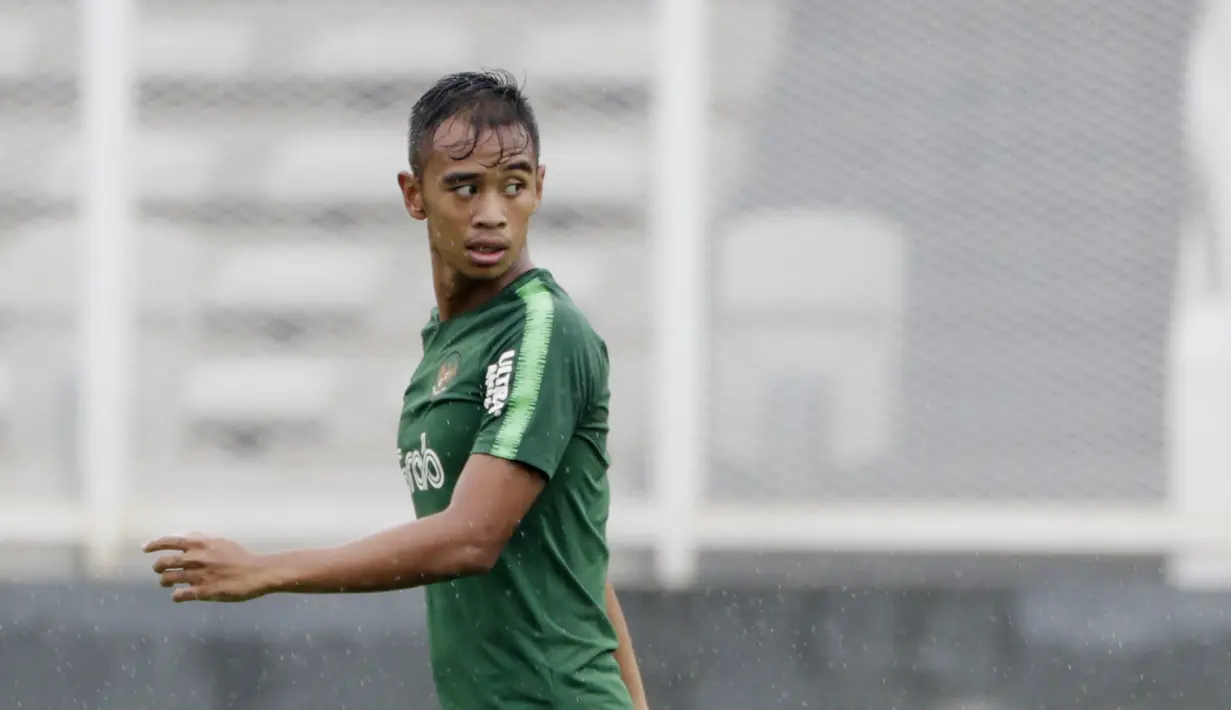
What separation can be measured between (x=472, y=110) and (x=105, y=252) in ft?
14.1

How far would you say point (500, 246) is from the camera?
339cm

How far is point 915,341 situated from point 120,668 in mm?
3001

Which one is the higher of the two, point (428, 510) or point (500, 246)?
point (500, 246)

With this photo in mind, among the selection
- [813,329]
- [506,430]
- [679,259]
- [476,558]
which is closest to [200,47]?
[679,259]

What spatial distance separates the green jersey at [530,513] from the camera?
10.8 ft

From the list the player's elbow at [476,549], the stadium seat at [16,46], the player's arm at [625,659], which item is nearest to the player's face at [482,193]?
the player's elbow at [476,549]

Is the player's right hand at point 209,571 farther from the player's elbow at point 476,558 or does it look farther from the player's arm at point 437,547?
the player's elbow at point 476,558

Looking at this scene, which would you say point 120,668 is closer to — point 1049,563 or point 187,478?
point 187,478

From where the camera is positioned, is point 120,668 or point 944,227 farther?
point 944,227

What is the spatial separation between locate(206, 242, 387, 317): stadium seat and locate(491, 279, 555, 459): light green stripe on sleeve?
4.24 metres

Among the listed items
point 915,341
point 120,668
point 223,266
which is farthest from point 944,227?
point 120,668

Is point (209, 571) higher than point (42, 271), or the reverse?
point (42, 271)

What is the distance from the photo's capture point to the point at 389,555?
10.1 feet

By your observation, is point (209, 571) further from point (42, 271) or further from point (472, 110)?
point (42, 271)
